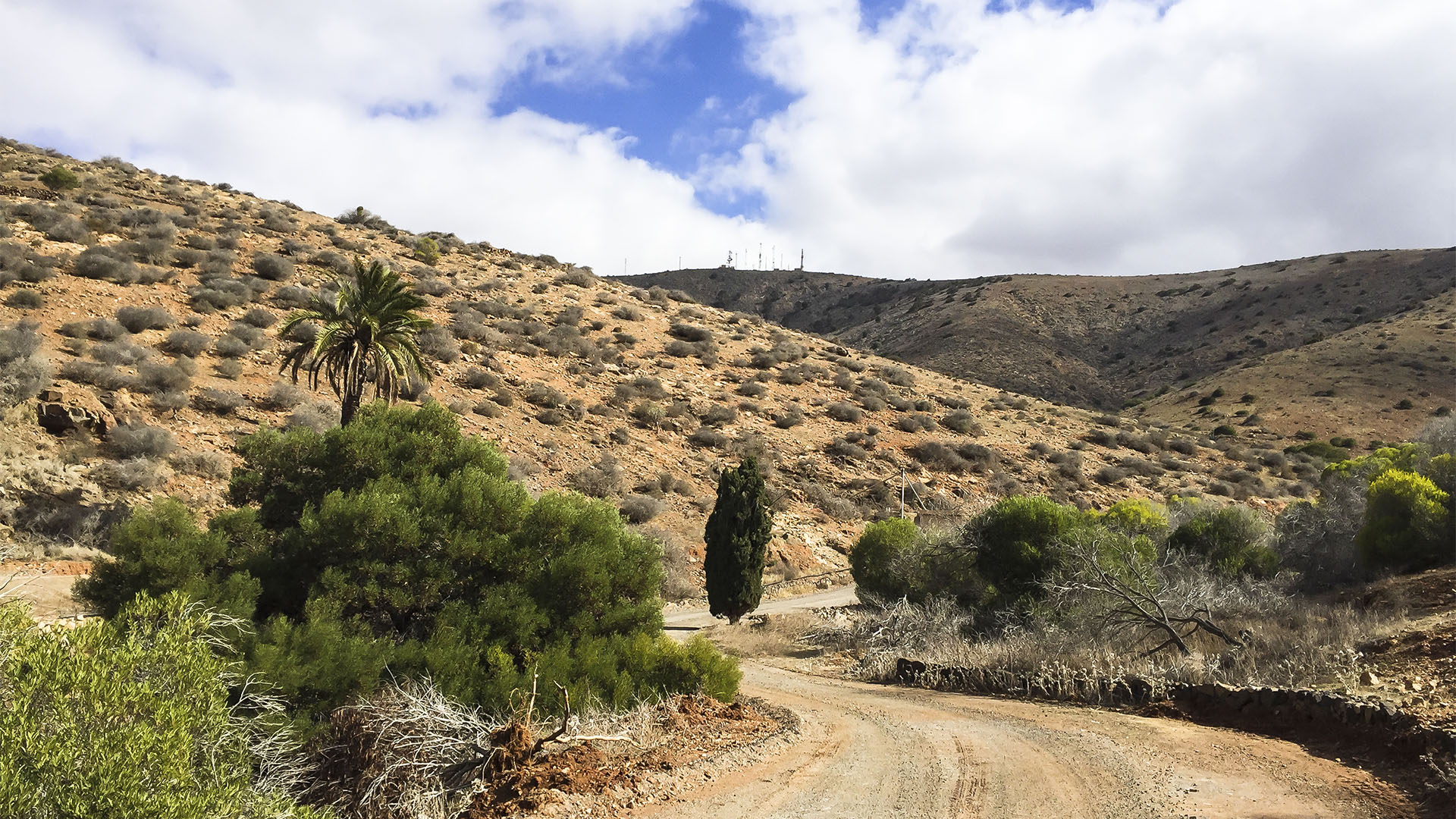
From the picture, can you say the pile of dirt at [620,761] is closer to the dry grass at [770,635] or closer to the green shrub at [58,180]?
the dry grass at [770,635]

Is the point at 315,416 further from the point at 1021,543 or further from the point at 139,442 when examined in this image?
the point at 1021,543

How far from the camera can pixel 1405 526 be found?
48.9 feet

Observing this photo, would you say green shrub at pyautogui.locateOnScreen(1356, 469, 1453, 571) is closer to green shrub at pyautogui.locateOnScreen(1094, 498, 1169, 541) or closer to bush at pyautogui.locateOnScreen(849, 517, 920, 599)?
green shrub at pyautogui.locateOnScreen(1094, 498, 1169, 541)

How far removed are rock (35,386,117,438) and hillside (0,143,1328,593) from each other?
0.17 meters

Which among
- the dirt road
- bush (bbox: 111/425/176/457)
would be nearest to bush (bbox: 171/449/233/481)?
bush (bbox: 111/425/176/457)

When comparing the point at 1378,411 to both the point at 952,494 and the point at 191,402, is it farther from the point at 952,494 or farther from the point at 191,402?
the point at 191,402

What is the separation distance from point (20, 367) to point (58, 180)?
77.2 ft

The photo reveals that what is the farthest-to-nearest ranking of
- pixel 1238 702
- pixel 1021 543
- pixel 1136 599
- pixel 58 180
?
pixel 58 180 → pixel 1021 543 → pixel 1136 599 → pixel 1238 702

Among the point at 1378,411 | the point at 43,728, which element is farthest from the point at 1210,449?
the point at 43,728

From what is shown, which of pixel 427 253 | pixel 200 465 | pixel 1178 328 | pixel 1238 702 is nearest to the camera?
pixel 1238 702

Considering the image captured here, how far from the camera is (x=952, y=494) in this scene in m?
37.5

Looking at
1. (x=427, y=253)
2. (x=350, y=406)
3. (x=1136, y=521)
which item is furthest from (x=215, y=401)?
(x=1136, y=521)

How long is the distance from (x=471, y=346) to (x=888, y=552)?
23672 millimetres

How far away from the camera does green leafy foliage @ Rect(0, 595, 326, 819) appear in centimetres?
481
